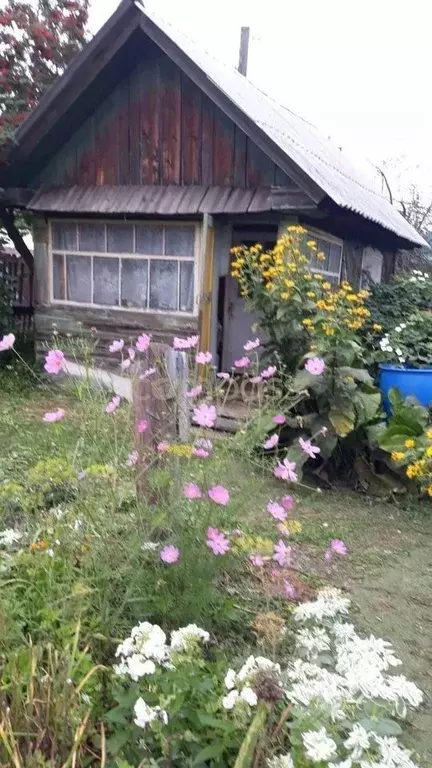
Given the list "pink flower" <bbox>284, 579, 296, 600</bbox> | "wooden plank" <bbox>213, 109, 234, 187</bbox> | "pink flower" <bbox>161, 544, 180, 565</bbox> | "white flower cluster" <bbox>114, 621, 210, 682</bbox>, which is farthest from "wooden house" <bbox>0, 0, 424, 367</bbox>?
"white flower cluster" <bbox>114, 621, 210, 682</bbox>

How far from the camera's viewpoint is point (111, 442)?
2.75 metres

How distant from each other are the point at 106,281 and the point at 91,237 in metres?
0.59

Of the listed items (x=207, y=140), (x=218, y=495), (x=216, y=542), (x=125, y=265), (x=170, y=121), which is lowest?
(x=216, y=542)

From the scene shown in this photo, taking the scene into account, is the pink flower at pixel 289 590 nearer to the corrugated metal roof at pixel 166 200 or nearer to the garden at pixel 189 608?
the garden at pixel 189 608

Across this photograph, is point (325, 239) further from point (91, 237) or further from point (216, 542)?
point (216, 542)

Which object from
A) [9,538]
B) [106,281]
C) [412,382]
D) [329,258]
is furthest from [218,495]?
[329,258]

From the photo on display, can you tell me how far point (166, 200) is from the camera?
23.2ft

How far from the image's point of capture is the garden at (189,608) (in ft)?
6.00

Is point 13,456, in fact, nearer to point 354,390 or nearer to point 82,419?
point 82,419

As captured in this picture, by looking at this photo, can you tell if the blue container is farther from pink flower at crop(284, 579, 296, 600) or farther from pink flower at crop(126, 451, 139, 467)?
pink flower at crop(126, 451, 139, 467)

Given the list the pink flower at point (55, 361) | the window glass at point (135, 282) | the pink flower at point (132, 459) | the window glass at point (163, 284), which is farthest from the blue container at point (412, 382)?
the pink flower at point (55, 361)

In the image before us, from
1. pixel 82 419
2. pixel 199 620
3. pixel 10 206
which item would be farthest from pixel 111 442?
pixel 10 206

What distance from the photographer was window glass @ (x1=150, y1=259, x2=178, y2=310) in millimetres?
7320

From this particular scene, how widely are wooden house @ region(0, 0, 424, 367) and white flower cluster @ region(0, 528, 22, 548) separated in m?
4.49
